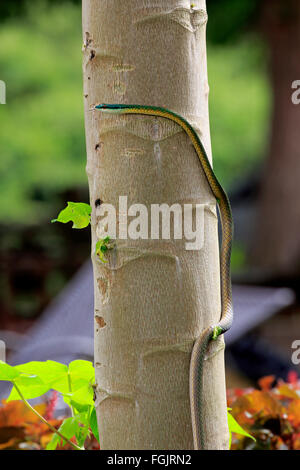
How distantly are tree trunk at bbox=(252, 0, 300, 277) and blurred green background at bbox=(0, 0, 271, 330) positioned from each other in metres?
0.30

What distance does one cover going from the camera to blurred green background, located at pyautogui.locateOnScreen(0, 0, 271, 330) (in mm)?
7102

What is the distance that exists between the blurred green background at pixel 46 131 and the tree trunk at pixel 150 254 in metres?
5.78

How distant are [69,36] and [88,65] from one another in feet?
22.5

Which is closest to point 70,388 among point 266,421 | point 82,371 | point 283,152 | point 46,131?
point 82,371

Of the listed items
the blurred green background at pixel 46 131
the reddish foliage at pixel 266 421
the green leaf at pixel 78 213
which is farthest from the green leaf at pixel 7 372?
the blurred green background at pixel 46 131

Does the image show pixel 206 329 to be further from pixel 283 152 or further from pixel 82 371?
pixel 283 152

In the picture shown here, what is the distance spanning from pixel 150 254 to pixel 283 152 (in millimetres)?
5827

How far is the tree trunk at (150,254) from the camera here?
0.86m

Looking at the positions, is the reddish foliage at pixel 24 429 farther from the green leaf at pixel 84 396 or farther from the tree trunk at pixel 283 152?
the tree trunk at pixel 283 152

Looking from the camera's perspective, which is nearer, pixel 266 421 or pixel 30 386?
pixel 30 386

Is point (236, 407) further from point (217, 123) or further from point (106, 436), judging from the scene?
point (217, 123)

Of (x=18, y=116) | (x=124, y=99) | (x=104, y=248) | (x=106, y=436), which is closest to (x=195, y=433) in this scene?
(x=106, y=436)

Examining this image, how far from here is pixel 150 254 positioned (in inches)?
34.2

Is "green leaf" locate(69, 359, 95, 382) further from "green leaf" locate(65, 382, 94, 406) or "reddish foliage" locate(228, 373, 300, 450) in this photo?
"reddish foliage" locate(228, 373, 300, 450)
